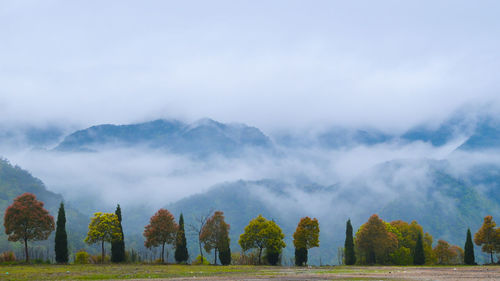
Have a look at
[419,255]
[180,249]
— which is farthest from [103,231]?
[419,255]

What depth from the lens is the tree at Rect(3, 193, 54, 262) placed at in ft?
269

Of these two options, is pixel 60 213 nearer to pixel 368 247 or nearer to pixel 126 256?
pixel 126 256

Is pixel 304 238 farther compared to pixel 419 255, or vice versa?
pixel 419 255

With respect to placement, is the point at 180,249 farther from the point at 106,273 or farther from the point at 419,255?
the point at 419,255

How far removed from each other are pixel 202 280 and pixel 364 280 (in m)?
14.9

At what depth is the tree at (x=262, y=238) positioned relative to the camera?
325ft

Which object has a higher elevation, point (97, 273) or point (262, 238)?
point (97, 273)

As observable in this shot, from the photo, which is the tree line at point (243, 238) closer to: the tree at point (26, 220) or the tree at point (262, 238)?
the tree at point (262, 238)

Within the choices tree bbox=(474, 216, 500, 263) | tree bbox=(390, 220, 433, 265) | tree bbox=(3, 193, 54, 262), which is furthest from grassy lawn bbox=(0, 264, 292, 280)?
tree bbox=(474, 216, 500, 263)

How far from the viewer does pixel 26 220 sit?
270ft

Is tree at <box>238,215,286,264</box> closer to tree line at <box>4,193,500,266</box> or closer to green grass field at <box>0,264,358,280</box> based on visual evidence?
tree line at <box>4,193,500,266</box>

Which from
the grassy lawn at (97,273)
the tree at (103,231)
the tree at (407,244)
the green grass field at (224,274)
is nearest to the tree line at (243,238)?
the tree at (103,231)

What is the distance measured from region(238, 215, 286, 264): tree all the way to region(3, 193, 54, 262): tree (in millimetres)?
40954

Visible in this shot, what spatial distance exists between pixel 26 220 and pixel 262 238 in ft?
158
